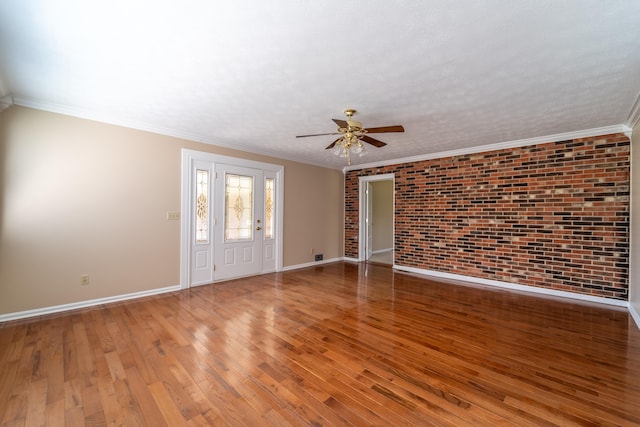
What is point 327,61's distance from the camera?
2.21m

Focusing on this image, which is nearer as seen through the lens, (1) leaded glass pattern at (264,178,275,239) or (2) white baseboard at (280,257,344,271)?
(1) leaded glass pattern at (264,178,275,239)

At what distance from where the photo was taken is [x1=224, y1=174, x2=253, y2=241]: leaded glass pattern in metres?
4.86

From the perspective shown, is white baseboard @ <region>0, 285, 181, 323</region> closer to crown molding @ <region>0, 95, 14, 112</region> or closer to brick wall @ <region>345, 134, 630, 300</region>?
crown molding @ <region>0, 95, 14, 112</region>

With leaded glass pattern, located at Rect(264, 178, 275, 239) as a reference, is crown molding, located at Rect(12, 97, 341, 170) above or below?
above

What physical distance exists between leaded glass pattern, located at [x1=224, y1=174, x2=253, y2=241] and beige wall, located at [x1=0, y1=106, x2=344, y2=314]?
2.26 feet

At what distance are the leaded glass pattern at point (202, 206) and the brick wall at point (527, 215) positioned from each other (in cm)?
390

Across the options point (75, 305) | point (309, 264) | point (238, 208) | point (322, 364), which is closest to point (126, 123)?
point (238, 208)

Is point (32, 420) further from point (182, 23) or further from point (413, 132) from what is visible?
point (413, 132)

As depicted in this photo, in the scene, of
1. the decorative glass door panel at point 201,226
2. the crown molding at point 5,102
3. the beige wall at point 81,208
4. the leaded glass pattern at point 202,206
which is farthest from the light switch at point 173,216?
the crown molding at point 5,102

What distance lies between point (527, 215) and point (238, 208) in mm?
4915

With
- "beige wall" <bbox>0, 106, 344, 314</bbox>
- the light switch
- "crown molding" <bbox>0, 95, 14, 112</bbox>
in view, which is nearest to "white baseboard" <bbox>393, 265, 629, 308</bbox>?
the light switch

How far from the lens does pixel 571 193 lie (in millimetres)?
4039

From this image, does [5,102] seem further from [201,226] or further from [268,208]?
[268,208]

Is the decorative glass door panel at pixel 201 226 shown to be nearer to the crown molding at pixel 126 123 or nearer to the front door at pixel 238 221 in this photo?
the front door at pixel 238 221
